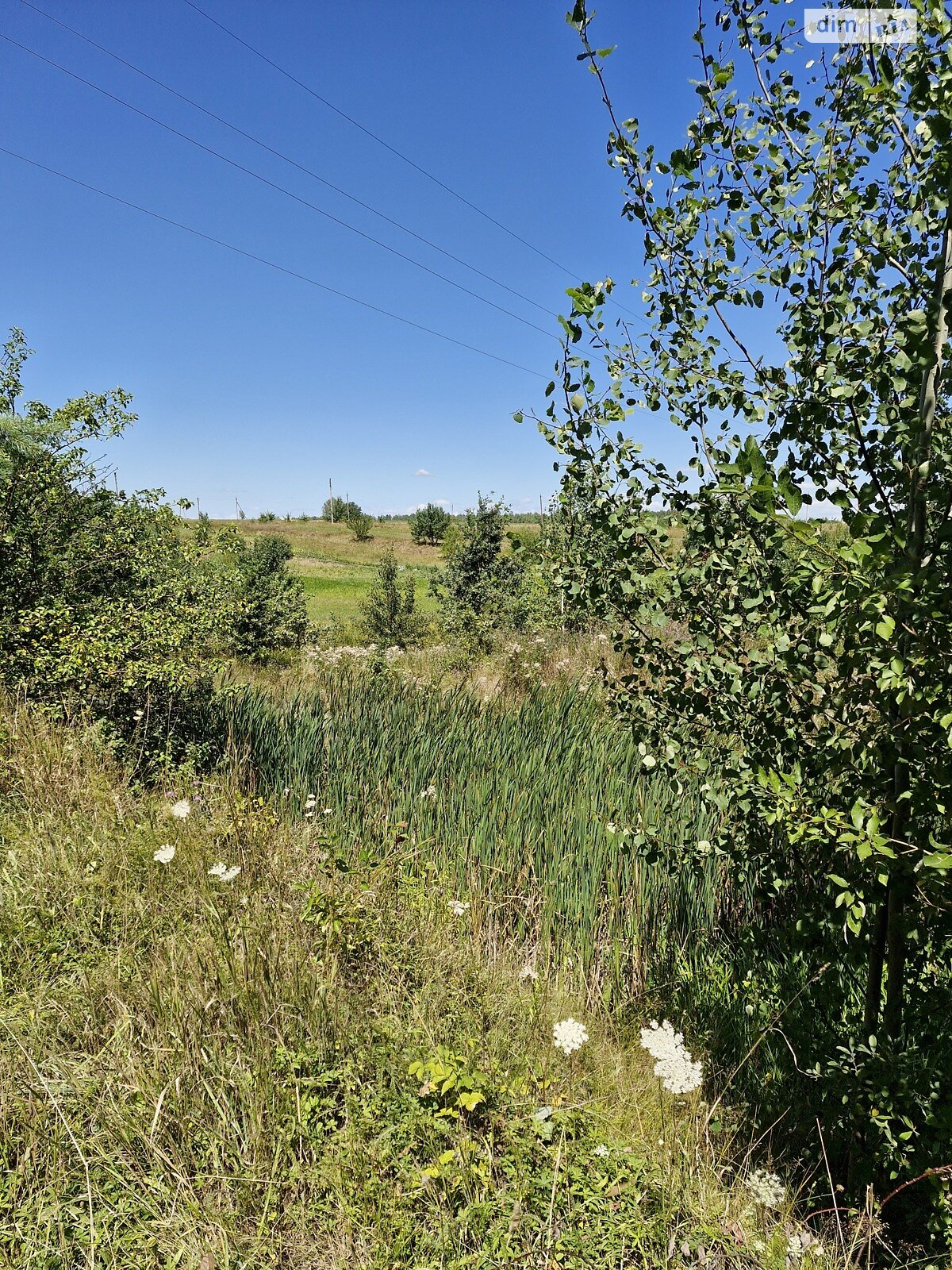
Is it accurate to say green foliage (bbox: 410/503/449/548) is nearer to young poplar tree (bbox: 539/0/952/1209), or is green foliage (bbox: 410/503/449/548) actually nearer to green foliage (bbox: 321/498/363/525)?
green foliage (bbox: 321/498/363/525)

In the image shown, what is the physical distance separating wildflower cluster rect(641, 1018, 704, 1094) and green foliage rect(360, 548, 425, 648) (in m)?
11.2

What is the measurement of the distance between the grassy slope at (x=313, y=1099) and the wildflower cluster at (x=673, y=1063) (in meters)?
0.20

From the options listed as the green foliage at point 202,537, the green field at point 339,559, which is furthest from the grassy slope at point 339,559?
the green foliage at point 202,537

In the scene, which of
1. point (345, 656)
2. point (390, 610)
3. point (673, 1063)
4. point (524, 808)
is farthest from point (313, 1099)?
point (390, 610)

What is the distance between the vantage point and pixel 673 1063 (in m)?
1.88

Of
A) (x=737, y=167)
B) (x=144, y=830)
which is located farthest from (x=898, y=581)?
(x=144, y=830)

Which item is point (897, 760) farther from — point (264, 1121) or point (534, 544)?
point (264, 1121)

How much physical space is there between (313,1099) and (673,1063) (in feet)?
3.33

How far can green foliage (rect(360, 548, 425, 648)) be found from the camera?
13.2 metres

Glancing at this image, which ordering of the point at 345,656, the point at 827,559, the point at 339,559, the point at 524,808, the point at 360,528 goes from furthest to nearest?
the point at 360,528
the point at 339,559
the point at 345,656
the point at 524,808
the point at 827,559

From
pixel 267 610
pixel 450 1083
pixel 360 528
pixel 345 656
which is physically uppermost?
pixel 360 528

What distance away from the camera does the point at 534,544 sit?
2.60 metres

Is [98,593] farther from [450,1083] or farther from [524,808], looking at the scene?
[450,1083]

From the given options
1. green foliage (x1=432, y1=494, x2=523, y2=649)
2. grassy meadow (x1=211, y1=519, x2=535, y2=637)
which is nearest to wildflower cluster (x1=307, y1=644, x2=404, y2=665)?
green foliage (x1=432, y1=494, x2=523, y2=649)
